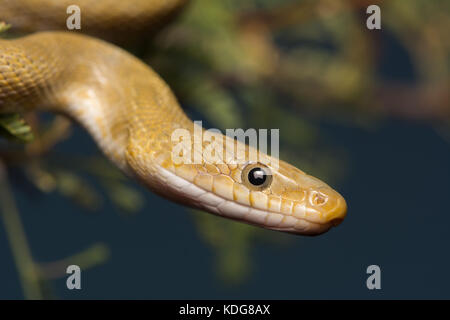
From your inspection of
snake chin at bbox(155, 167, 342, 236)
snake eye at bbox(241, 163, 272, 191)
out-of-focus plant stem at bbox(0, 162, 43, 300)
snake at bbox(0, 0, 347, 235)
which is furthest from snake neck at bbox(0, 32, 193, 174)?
out-of-focus plant stem at bbox(0, 162, 43, 300)

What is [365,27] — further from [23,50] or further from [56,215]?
[56,215]

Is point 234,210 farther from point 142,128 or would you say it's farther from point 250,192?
point 142,128

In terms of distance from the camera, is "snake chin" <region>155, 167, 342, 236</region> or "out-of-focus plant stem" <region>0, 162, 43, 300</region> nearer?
"snake chin" <region>155, 167, 342, 236</region>

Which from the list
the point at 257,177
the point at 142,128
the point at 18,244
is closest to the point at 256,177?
the point at 257,177

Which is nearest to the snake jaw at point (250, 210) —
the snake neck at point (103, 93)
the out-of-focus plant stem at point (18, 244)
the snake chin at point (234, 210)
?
the snake chin at point (234, 210)

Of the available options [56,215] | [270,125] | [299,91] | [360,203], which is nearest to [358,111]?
[299,91]

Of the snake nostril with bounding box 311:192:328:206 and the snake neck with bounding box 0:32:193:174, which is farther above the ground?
the snake neck with bounding box 0:32:193:174

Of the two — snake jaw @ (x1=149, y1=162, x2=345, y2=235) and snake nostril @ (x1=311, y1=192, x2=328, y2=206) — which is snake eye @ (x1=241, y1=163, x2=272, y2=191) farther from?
snake nostril @ (x1=311, y1=192, x2=328, y2=206)
